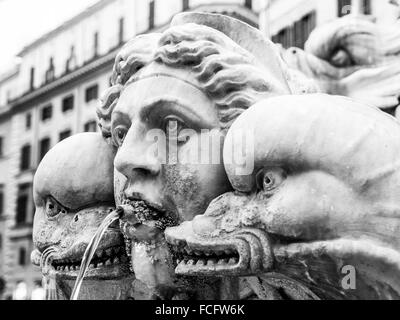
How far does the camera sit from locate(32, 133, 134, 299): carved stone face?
6.85 ft

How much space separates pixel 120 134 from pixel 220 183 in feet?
1.28

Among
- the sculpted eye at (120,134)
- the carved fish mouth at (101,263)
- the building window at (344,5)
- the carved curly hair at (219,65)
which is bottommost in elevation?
the carved fish mouth at (101,263)

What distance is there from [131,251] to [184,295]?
0.20m

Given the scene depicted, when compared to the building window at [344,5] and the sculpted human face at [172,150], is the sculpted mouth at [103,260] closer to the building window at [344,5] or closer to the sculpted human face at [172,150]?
the sculpted human face at [172,150]

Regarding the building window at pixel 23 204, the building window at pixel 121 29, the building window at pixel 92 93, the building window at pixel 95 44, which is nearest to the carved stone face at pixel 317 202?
the building window at pixel 121 29

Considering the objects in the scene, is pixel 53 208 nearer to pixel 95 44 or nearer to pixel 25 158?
pixel 95 44

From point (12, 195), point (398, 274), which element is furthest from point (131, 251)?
point (12, 195)

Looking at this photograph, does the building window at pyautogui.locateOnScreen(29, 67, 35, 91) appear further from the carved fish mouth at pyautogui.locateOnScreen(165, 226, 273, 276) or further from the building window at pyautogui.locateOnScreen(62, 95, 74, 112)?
the carved fish mouth at pyautogui.locateOnScreen(165, 226, 273, 276)

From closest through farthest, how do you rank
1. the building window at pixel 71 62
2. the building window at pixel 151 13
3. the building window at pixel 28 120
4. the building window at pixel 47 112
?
the building window at pixel 151 13 < the building window at pixel 71 62 < the building window at pixel 47 112 < the building window at pixel 28 120

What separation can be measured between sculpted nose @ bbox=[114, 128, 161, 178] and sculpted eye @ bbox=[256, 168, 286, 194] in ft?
1.10

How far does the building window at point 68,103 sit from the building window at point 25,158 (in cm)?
294

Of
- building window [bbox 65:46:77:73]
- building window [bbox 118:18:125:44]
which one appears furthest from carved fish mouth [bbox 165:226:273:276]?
building window [bbox 65:46:77:73]

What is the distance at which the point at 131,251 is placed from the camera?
1996 millimetres

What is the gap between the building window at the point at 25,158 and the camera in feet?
93.6
